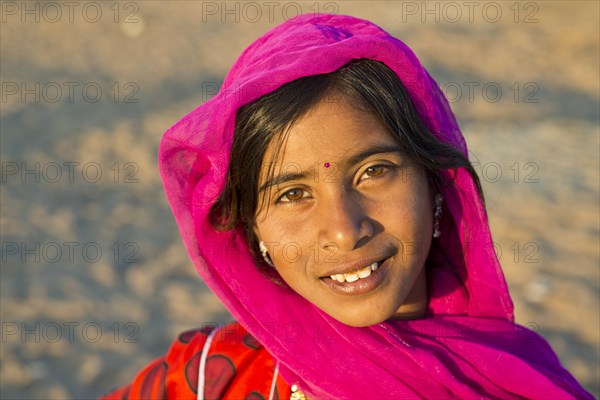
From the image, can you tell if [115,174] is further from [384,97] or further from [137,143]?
[384,97]

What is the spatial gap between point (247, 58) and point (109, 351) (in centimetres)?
266

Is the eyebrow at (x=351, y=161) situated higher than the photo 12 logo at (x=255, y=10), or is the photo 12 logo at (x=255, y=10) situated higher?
the eyebrow at (x=351, y=161)

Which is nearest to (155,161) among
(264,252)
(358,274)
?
(264,252)

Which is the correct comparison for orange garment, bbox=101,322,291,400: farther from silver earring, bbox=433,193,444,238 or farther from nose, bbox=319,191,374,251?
silver earring, bbox=433,193,444,238

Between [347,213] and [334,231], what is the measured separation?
0.18 feet

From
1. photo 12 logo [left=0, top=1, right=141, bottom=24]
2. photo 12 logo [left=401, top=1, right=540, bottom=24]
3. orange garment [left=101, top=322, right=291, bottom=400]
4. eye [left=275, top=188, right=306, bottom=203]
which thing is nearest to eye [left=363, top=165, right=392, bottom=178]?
eye [left=275, top=188, right=306, bottom=203]

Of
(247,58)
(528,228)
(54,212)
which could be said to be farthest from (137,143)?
(247,58)

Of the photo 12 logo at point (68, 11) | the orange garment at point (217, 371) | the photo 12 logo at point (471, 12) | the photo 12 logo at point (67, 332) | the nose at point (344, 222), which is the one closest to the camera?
the nose at point (344, 222)

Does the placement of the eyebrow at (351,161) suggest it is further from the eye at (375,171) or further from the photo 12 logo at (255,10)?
the photo 12 logo at (255,10)

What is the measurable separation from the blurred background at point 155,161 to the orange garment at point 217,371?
1904mm

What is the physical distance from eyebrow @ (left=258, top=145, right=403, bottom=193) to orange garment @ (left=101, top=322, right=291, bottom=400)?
498 millimetres

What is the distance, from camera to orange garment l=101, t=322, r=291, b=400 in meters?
1.94

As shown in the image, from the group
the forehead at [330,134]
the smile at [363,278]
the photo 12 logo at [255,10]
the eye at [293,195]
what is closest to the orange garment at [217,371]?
the smile at [363,278]

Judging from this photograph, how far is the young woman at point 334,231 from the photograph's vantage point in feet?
5.67
